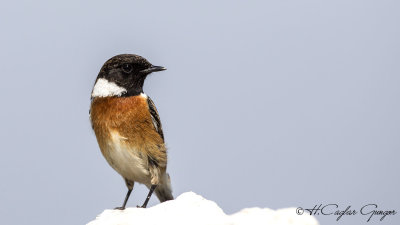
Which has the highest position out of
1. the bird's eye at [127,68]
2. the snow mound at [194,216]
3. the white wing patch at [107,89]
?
the bird's eye at [127,68]

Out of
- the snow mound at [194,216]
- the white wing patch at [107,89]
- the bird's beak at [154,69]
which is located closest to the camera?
the snow mound at [194,216]

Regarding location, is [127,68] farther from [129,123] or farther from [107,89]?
[129,123]

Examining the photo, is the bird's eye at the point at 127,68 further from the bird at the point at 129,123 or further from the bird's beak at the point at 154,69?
the bird's beak at the point at 154,69

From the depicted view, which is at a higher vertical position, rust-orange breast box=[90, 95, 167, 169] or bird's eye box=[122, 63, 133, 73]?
bird's eye box=[122, 63, 133, 73]

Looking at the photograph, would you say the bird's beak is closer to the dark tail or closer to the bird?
the bird

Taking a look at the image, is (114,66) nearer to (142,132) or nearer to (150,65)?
(150,65)

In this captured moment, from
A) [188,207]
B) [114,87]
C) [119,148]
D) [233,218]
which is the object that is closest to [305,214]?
[233,218]

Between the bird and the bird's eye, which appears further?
the bird's eye

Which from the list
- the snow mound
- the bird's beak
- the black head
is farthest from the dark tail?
the snow mound

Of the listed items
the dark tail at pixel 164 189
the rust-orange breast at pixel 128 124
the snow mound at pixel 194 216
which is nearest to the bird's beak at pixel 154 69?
the rust-orange breast at pixel 128 124

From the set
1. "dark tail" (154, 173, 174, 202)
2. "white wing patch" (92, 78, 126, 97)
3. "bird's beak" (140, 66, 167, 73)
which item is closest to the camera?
"white wing patch" (92, 78, 126, 97)
